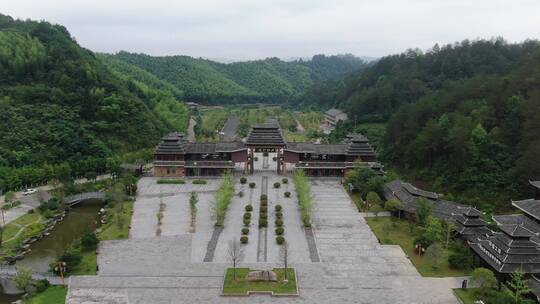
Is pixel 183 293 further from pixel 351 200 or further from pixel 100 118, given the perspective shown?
pixel 100 118

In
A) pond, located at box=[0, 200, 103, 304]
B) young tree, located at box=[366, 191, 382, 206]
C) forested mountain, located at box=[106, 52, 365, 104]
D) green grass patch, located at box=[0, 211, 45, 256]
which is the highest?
forested mountain, located at box=[106, 52, 365, 104]

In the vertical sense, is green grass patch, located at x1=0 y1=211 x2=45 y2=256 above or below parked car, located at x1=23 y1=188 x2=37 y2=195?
below

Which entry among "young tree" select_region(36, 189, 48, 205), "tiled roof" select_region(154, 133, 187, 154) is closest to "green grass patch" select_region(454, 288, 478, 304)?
"tiled roof" select_region(154, 133, 187, 154)

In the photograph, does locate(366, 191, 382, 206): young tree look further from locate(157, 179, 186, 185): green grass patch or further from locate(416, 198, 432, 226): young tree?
locate(157, 179, 186, 185): green grass patch

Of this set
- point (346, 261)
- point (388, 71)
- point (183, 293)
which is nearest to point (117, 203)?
point (183, 293)

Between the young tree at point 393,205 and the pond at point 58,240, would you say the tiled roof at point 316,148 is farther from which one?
the pond at point 58,240

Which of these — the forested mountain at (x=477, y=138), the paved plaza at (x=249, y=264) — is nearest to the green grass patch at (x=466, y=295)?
the paved plaza at (x=249, y=264)
